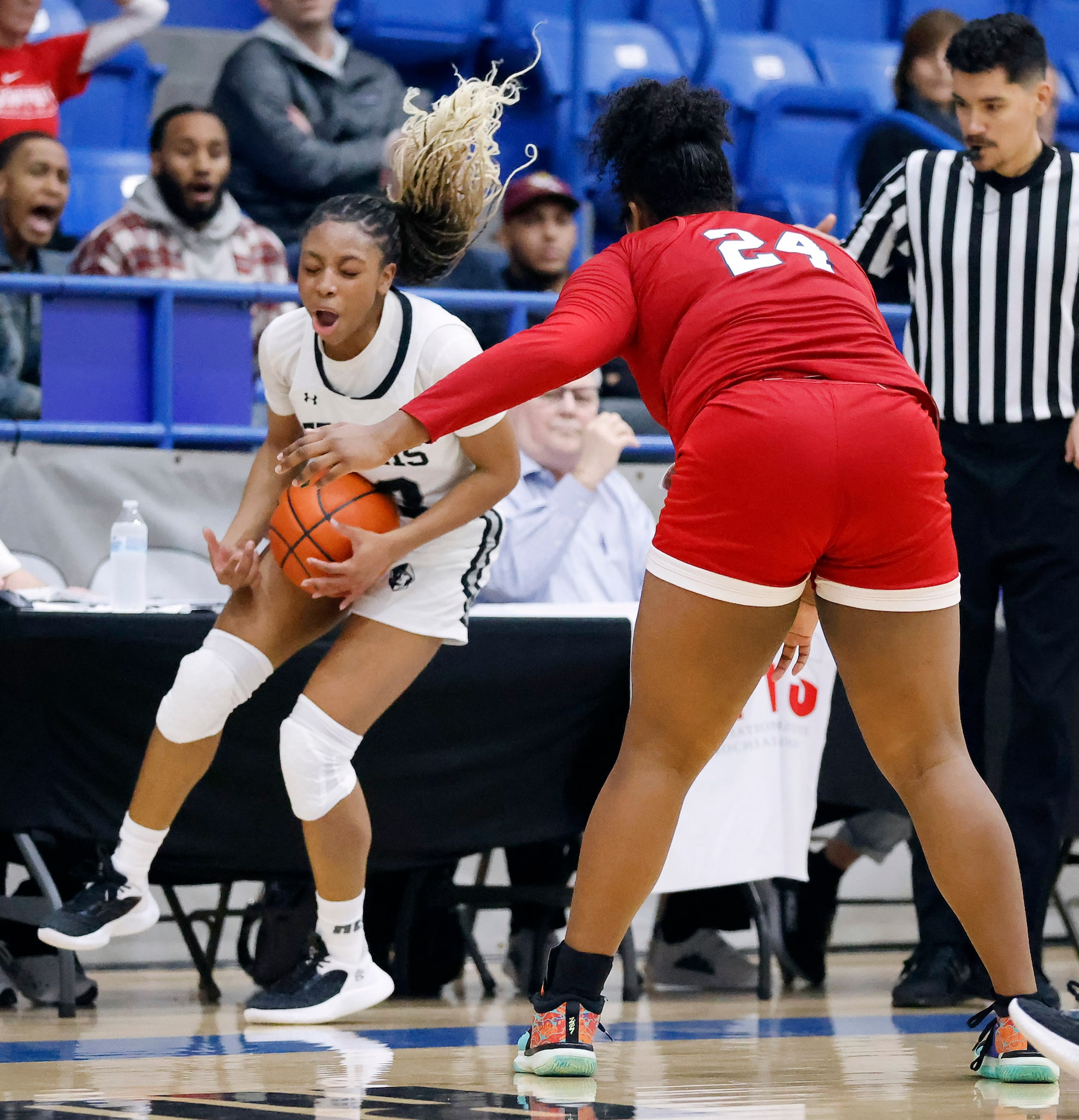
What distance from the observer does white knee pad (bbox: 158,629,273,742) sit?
3910 millimetres

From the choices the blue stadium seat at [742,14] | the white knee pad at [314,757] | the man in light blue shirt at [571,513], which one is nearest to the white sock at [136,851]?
the white knee pad at [314,757]

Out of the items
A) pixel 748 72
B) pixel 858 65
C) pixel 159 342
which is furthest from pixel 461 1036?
pixel 858 65

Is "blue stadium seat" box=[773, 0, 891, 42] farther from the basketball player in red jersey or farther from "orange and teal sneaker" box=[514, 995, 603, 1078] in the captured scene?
"orange and teal sneaker" box=[514, 995, 603, 1078]

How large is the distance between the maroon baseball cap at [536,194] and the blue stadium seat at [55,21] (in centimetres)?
215

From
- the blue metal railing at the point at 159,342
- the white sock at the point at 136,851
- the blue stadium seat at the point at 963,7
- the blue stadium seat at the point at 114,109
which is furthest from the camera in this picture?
the blue stadium seat at the point at 963,7

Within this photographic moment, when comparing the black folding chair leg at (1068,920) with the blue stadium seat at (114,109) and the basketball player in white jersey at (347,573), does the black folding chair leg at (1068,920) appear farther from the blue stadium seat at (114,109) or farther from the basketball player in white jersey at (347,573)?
the blue stadium seat at (114,109)

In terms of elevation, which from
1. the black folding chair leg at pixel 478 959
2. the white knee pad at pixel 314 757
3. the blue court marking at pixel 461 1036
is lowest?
the black folding chair leg at pixel 478 959

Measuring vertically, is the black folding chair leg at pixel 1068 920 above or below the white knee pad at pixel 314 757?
below

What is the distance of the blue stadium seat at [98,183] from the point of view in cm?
771

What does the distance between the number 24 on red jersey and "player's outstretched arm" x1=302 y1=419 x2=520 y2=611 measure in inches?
36.0

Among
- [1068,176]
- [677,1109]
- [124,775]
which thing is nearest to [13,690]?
[124,775]

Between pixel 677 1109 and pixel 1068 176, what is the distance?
109 inches

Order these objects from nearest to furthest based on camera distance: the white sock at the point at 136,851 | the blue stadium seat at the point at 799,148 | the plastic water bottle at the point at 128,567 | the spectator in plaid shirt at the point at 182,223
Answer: the white sock at the point at 136,851, the plastic water bottle at the point at 128,567, the spectator in plaid shirt at the point at 182,223, the blue stadium seat at the point at 799,148

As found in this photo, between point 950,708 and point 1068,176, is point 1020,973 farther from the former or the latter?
point 1068,176
